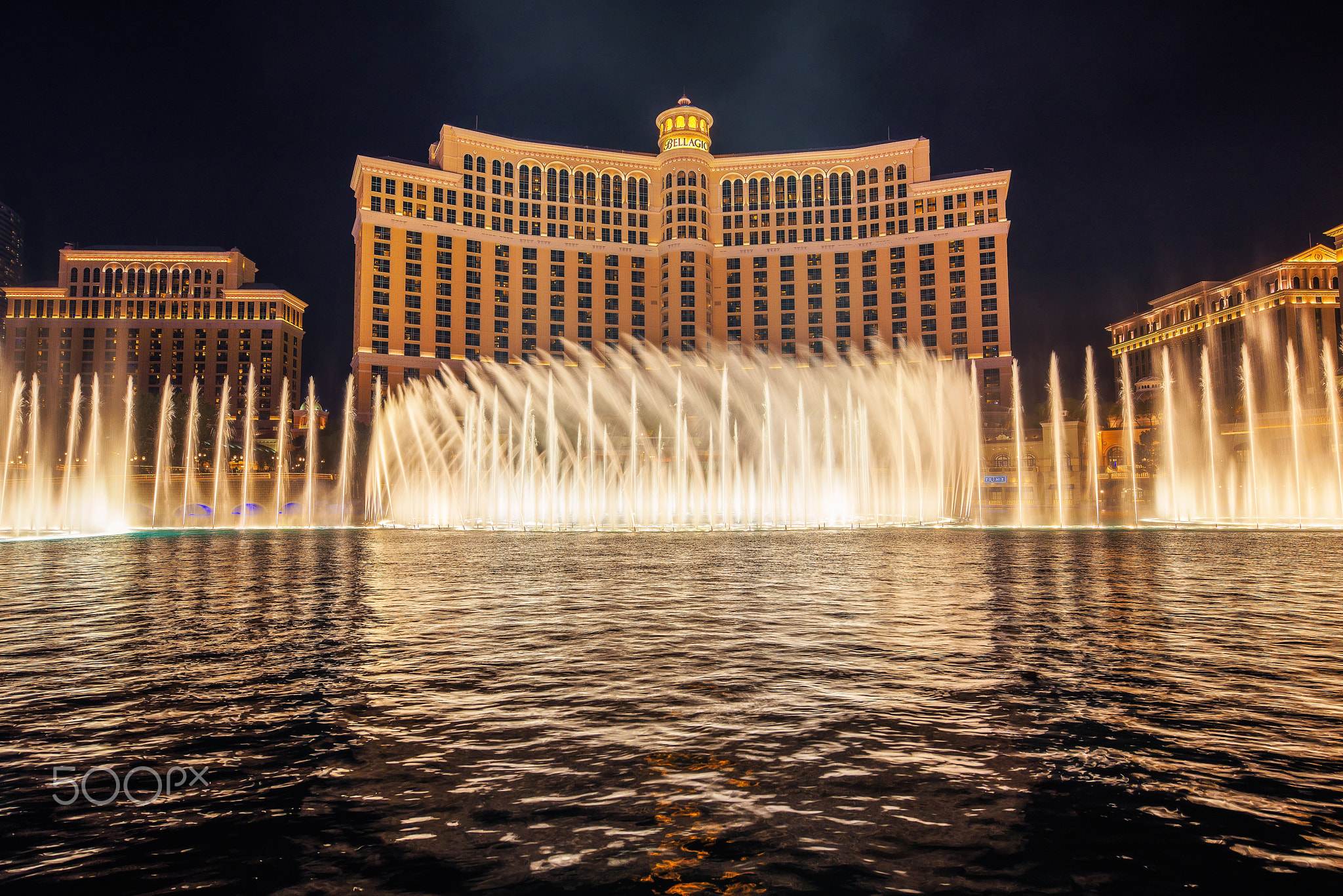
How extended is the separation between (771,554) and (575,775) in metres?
19.6

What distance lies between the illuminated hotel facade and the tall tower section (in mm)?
82965

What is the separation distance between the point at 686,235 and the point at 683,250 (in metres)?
2.46

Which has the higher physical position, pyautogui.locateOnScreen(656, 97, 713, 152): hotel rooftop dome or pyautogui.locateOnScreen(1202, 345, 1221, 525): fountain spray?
pyautogui.locateOnScreen(656, 97, 713, 152): hotel rooftop dome

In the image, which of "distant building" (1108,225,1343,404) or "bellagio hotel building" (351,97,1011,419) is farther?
"distant building" (1108,225,1343,404)

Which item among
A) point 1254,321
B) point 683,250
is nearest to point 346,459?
point 683,250

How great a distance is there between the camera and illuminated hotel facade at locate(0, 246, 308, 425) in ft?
495

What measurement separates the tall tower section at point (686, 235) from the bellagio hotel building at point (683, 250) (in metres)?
0.27

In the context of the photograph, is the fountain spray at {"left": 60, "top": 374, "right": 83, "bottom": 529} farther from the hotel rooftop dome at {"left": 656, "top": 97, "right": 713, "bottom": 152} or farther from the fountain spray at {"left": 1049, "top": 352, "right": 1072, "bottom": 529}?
the hotel rooftop dome at {"left": 656, "top": 97, "right": 713, "bottom": 152}

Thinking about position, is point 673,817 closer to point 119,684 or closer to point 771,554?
point 119,684

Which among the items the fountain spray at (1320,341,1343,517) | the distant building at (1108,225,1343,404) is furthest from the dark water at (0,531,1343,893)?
the distant building at (1108,225,1343,404)

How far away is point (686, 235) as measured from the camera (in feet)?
384

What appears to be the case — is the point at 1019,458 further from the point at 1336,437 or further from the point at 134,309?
the point at 134,309

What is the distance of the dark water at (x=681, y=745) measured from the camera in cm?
374

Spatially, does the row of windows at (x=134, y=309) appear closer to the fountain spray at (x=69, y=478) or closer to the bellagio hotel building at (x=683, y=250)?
the bellagio hotel building at (x=683, y=250)
